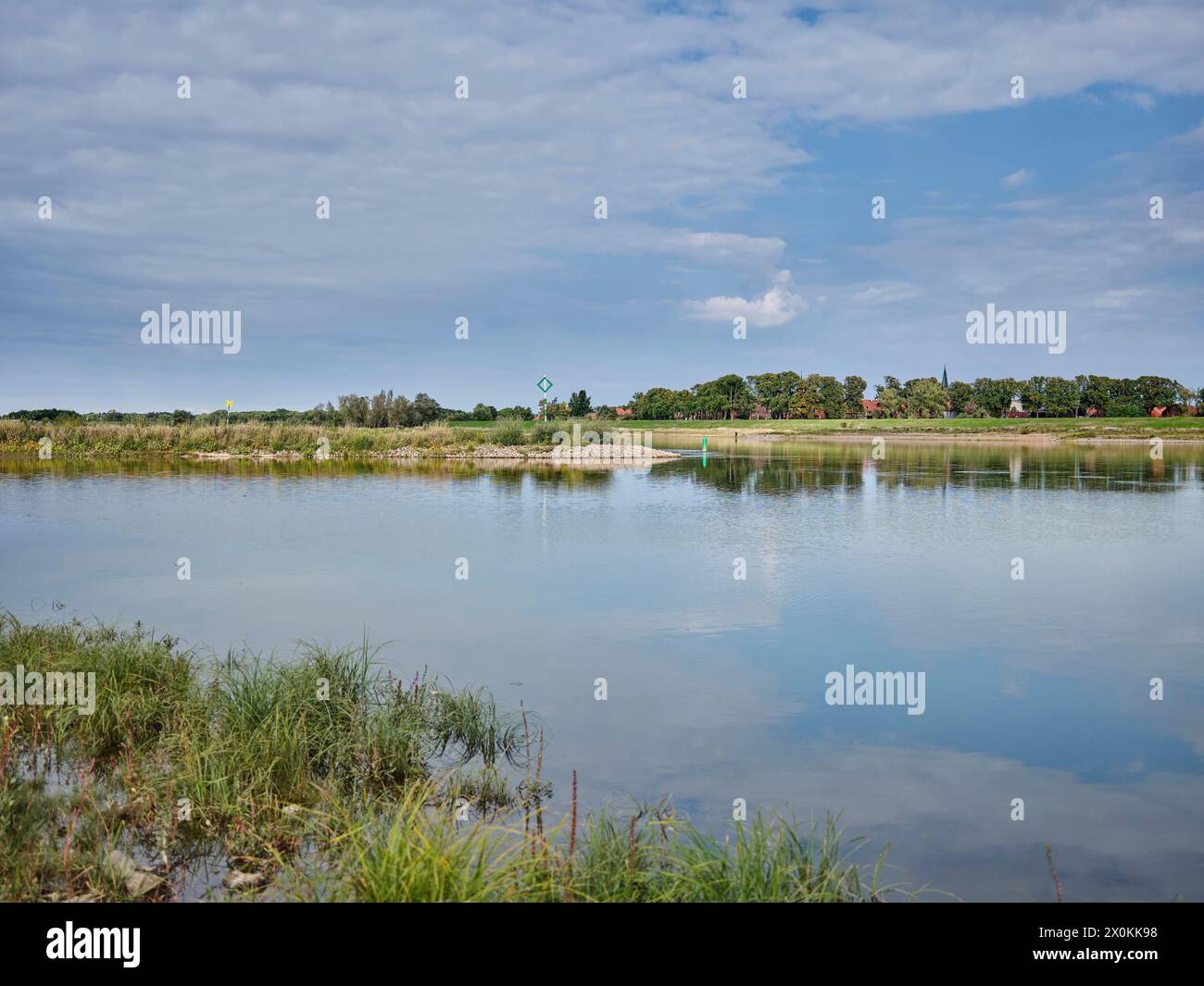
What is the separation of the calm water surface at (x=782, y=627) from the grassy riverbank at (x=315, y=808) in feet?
3.10

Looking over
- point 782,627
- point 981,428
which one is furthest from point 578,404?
point 782,627

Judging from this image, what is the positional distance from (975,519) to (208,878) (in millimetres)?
25133

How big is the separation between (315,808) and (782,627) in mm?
8464

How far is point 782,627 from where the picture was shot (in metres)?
13.7

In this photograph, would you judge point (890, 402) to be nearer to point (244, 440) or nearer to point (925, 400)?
point (925, 400)

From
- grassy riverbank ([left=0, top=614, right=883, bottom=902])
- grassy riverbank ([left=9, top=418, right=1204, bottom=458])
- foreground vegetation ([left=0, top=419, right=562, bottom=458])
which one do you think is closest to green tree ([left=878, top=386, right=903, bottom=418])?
grassy riverbank ([left=9, top=418, right=1204, bottom=458])

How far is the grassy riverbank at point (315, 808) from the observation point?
521cm

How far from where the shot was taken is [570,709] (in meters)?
9.89

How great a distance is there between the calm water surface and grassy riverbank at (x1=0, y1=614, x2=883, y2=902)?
3.10ft

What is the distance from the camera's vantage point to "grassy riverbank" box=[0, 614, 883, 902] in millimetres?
5211
